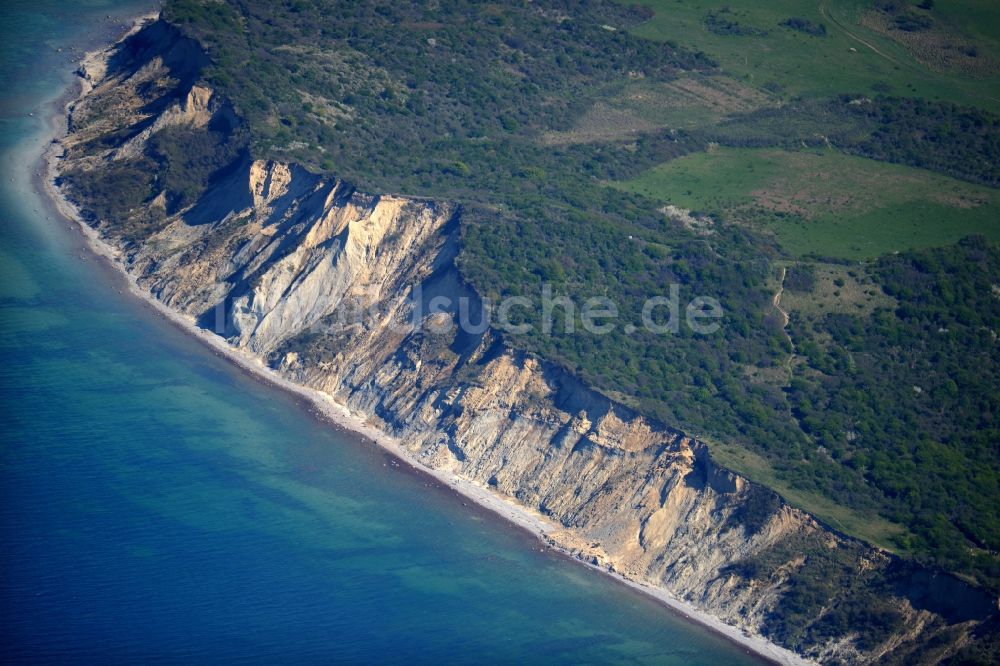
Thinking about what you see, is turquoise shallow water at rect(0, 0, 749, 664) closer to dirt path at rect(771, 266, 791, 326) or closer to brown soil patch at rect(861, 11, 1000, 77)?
dirt path at rect(771, 266, 791, 326)

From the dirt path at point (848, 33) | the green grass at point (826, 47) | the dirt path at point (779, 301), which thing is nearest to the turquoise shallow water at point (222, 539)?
the dirt path at point (779, 301)

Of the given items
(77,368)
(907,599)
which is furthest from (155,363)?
(907,599)

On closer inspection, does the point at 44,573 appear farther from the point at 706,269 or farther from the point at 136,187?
the point at 706,269

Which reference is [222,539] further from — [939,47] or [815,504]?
[939,47]

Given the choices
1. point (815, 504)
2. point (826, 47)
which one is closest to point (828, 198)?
point (826, 47)

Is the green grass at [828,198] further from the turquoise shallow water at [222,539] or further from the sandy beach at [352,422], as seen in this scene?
the turquoise shallow water at [222,539]

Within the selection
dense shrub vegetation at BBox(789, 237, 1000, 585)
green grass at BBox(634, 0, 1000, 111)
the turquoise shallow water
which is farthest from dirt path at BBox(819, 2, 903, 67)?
the turquoise shallow water
